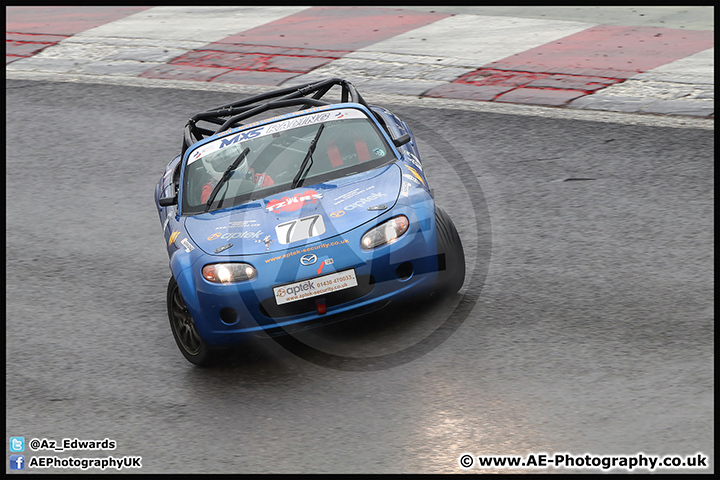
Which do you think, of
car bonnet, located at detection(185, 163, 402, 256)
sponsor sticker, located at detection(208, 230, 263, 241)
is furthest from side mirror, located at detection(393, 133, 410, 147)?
sponsor sticker, located at detection(208, 230, 263, 241)

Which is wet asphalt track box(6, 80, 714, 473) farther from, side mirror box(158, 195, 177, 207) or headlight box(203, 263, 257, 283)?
side mirror box(158, 195, 177, 207)

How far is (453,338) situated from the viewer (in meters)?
5.88

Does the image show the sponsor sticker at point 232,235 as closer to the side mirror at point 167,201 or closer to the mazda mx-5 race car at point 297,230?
the mazda mx-5 race car at point 297,230

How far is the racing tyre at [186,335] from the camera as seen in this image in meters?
5.81

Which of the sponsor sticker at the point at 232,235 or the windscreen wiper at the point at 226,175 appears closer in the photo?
the sponsor sticker at the point at 232,235

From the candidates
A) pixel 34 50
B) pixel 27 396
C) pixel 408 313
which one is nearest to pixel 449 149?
pixel 408 313

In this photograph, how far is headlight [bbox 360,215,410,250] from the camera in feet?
18.8

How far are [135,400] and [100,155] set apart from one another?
446 centimetres

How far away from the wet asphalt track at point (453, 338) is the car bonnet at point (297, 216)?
0.70 metres

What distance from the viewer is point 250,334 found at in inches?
224

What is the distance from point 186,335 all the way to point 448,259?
Answer: 169cm

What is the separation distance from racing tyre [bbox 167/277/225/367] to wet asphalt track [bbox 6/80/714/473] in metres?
0.10
